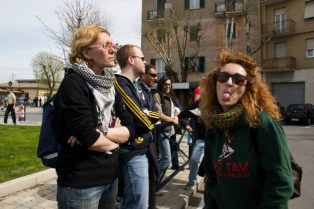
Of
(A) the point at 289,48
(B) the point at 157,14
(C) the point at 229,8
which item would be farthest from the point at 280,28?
(B) the point at 157,14

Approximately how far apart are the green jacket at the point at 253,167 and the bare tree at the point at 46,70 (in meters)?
65.3

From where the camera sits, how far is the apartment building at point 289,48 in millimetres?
33188

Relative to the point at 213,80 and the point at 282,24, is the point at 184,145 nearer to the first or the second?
the point at 213,80

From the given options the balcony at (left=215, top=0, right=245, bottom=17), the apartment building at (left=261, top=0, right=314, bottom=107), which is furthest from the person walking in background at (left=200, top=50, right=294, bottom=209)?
the apartment building at (left=261, top=0, right=314, bottom=107)

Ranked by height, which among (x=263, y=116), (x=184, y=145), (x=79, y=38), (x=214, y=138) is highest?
(x=79, y=38)

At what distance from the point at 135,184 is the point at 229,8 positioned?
32.6m

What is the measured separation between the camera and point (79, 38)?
8.46 feet

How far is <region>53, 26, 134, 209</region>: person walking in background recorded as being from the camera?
226cm

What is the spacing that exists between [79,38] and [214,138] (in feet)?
3.69

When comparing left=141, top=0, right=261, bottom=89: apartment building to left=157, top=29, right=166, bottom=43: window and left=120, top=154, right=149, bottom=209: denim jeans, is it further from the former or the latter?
left=120, top=154, right=149, bottom=209: denim jeans

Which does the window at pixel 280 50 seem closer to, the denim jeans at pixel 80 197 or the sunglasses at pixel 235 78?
the sunglasses at pixel 235 78

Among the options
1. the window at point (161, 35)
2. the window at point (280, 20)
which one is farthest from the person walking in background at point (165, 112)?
the window at point (280, 20)

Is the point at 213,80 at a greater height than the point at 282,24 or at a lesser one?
lesser

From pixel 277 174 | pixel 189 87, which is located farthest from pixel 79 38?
pixel 189 87
